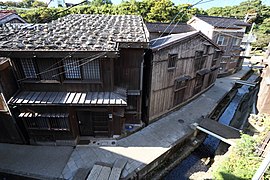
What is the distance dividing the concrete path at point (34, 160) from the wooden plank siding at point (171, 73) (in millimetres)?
7047

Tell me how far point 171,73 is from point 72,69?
759cm

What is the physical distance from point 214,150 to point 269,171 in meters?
5.75

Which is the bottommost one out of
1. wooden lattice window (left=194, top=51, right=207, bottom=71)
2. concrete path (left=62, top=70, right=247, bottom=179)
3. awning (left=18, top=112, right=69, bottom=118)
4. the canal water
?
the canal water

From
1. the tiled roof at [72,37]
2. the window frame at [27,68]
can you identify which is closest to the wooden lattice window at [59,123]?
the window frame at [27,68]

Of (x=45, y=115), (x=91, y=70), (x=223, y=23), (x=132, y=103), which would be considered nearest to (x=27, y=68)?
(x=45, y=115)

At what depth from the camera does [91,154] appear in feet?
32.5

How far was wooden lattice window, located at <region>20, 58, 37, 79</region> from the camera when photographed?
8930mm

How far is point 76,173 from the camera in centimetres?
857

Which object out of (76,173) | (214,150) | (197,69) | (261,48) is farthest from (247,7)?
(76,173)

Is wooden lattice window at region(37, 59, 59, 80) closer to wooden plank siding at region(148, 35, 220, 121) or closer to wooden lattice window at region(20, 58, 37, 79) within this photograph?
wooden lattice window at region(20, 58, 37, 79)

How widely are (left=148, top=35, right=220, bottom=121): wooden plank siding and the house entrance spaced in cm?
378

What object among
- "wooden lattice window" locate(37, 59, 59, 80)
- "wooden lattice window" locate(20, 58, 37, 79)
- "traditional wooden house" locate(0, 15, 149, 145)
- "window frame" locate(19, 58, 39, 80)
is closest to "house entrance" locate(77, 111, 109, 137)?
"traditional wooden house" locate(0, 15, 149, 145)

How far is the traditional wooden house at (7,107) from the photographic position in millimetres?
8668

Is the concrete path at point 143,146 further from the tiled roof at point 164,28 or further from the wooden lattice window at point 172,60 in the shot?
the tiled roof at point 164,28
